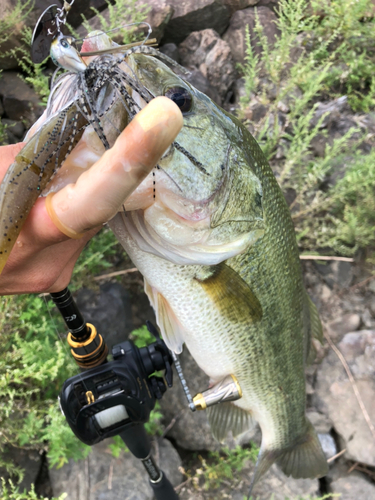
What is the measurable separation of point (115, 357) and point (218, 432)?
83cm

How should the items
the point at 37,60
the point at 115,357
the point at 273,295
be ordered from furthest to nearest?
1. the point at 273,295
2. the point at 115,357
3. the point at 37,60

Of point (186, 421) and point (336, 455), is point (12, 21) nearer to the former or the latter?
point (186, 421)

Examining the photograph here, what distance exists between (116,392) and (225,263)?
52cm

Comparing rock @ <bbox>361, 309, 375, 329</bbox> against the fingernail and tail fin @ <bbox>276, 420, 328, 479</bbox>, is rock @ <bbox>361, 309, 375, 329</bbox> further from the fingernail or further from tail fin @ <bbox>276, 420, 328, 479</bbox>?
the fingernail

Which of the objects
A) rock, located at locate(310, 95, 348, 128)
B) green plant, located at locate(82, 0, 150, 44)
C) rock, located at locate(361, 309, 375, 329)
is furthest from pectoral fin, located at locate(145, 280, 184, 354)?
rock, located at locate(310, 95, 348, 128)

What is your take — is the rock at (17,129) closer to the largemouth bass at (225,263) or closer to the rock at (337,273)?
the largemouth bass at (225,263)

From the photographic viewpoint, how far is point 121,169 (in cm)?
50

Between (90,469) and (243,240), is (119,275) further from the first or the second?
(243,240)

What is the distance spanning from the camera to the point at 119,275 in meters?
2.21

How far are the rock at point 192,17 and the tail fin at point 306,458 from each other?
3.23 meters

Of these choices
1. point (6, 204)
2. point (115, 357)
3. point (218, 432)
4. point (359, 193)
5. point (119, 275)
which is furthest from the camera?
point (359, 193)

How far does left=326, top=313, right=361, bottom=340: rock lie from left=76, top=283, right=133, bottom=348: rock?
150 cm

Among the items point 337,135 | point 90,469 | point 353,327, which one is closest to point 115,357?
point 90,469

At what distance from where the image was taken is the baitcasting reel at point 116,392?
3.26ft
